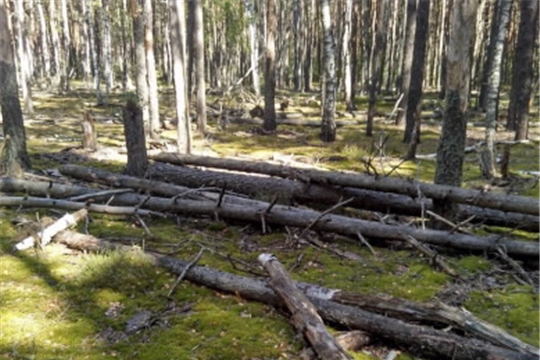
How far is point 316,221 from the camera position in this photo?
23.4 feet

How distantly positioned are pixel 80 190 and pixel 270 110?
39.7 ft

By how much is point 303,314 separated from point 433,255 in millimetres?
2800

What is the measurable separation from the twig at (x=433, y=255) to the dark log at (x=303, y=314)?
249 cm

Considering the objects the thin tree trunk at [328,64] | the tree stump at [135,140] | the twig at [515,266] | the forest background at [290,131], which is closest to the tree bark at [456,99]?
the forest background at [290,131]

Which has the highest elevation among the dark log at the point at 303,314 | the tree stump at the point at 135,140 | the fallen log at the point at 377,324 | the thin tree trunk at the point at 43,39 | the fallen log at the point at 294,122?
the thin tree trunk at the point at 43,39

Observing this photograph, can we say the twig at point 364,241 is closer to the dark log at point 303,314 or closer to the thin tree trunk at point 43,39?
the dark log at point 303,314

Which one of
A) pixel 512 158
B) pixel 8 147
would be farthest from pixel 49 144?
pixel 512 158

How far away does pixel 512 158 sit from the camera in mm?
14453

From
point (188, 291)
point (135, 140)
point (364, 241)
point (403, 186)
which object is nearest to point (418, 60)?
point (403, 186)

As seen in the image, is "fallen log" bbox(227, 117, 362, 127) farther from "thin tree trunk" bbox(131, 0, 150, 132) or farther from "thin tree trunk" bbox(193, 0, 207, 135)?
"thin tree trunk" bbox(131, 0, 150, 132)

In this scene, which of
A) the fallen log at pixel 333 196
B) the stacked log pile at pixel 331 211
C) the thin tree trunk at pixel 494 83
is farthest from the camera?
the thin tree trunk at pixel 494 83

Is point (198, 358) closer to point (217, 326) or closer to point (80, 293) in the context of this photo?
point (217, 326)

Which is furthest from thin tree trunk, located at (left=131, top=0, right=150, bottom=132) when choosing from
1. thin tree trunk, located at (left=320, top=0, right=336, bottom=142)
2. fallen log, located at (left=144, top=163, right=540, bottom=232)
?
fallen log, located at (left=144, top=163, right=540, bottom=232)

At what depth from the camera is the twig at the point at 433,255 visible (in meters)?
6.22
